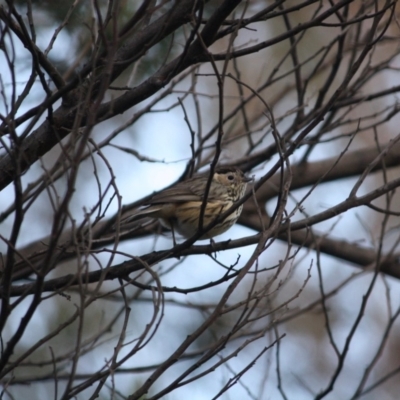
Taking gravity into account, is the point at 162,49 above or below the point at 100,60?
above

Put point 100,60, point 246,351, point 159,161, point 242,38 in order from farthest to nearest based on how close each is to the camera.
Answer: point 242,38 → point 246,351 → point 159,161 → point 100,60

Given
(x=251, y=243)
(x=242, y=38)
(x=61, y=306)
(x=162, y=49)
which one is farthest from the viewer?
(x=242, y=38)

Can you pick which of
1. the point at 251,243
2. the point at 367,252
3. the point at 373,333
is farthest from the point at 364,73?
the point at 373,333

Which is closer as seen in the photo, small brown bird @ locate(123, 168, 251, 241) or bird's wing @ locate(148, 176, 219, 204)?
small brown bird @ locate(123, 168, 251, 241)

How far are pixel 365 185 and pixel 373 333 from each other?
8.18ft

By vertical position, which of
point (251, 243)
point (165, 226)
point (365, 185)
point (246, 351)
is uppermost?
point (365, 185)

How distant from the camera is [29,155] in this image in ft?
11.5

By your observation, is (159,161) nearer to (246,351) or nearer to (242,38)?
(246,351)

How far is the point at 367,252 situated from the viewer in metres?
6.25

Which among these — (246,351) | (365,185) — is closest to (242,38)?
(365,185)

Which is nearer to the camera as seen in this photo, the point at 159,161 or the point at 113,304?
the point at 159,161

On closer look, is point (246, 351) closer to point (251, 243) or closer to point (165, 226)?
point (165, 226)

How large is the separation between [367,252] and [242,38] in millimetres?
5695

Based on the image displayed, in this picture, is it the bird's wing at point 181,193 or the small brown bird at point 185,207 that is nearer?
the small brown bird at point 185,207
